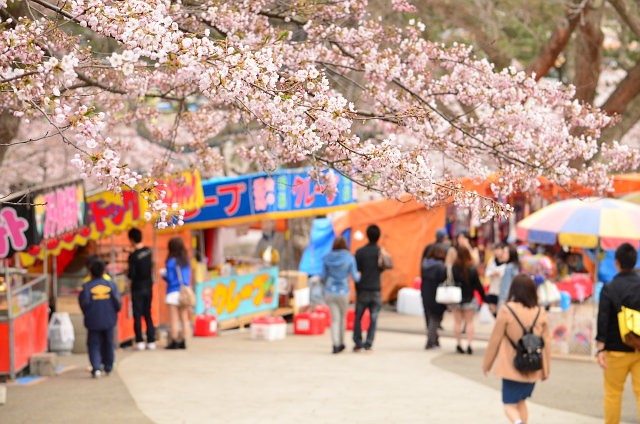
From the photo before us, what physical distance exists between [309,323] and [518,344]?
9.05 m

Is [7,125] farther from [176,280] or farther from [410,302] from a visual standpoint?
[410,302]

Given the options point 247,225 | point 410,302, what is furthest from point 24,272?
point 410,302

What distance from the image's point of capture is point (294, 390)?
41.5ft

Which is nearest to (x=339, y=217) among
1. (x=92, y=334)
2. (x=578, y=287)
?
(x=578, y=287)

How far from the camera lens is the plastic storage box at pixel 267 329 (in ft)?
56.7

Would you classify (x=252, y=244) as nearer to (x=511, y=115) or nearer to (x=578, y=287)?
(x=578, y=287)

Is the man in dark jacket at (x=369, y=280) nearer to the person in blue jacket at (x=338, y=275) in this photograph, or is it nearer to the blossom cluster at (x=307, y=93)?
the person in blue jacket at (x=338, y=275)

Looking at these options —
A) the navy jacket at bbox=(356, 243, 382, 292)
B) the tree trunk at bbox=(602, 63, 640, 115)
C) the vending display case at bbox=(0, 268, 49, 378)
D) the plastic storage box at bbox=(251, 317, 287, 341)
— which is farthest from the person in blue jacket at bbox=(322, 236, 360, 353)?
the tree trunk at bbox=(602, 63, 640, 115)

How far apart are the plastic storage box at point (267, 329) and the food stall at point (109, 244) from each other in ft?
5.59

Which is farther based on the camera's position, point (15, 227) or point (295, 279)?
point (295, 279)

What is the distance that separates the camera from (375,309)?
15.4m

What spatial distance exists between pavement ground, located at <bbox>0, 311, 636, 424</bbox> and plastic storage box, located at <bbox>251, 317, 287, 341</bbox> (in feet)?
2.85

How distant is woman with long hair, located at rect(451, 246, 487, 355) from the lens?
1542cm

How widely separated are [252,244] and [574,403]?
3304 centimetres
